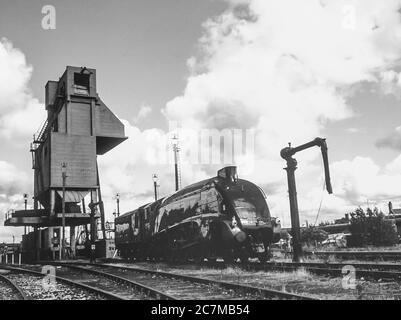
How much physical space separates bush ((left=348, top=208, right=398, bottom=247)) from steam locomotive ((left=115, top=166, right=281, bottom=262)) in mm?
13460

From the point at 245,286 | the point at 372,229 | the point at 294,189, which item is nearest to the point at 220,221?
the point at 294,189

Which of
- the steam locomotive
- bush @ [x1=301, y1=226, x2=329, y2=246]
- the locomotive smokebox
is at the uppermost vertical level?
the locomotive smokebox

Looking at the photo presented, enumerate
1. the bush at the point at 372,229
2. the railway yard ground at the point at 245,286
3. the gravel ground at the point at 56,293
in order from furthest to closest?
the bush at the point at 372,229, the gravel ground at the point at 56,293, the railway yard ground at the point at 245,286

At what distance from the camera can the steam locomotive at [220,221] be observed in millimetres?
15844

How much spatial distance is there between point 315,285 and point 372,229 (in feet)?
65.1

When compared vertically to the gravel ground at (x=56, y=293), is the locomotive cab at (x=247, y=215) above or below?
above

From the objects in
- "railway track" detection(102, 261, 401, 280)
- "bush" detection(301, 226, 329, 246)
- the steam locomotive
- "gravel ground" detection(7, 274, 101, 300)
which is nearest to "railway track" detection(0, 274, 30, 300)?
"gravel ground" detection(7, 274, 101, 300)

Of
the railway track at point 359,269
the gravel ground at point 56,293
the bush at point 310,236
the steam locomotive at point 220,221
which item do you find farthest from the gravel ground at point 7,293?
the bush at point 310,236

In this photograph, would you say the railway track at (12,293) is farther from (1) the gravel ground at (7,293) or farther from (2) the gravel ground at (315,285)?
(2) the gravel ground at (315,285)

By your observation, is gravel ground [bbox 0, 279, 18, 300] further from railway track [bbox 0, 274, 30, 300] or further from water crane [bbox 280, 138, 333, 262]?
water crane [bbox 280, 138, 333, 262]

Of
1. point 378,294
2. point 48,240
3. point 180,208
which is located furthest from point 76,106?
point 378,294

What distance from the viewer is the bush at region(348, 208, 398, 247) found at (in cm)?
2747

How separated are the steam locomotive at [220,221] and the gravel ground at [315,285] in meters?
2.20

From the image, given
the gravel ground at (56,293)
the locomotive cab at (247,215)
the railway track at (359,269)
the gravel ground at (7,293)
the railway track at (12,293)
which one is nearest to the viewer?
the gravel ground at (56,293)
